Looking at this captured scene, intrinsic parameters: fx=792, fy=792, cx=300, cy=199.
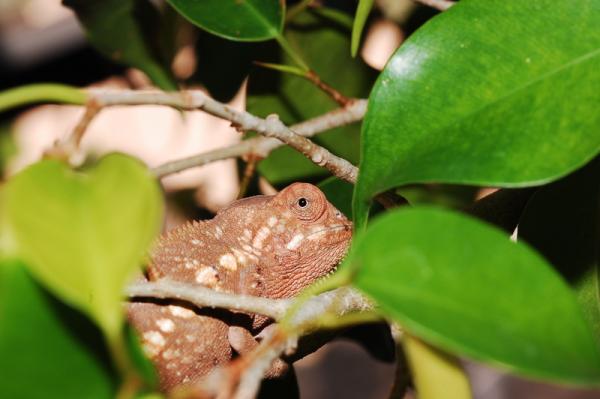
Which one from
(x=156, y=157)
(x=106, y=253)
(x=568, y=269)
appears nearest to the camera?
(x=106, y=253)

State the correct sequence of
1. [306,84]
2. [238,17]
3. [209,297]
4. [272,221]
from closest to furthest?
[209,297] → [238,17] → [272,221] → [306,84]

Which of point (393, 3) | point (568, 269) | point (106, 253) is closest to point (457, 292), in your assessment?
point (106, 253)

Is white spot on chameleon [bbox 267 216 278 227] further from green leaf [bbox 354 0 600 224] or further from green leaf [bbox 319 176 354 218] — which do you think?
green leaf [bbox 354 0 600 224]

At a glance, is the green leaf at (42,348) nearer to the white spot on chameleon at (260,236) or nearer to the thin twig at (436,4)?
the white spot on chameleon at (260,236)

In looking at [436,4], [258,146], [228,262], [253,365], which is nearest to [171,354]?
A: [228,262]

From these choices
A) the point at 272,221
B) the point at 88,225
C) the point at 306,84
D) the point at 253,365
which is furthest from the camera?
the point at 306,84

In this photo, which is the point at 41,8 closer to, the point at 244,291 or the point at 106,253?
the point at 244,291

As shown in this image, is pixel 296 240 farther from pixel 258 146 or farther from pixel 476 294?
pixel 476 294
